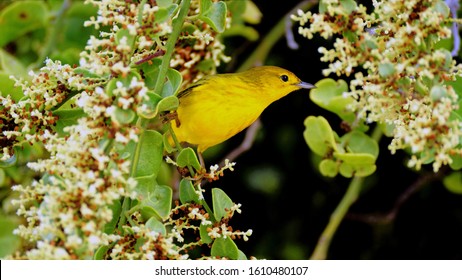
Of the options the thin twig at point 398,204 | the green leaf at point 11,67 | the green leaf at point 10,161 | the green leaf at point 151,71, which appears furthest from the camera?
the thin twig at point 398,204

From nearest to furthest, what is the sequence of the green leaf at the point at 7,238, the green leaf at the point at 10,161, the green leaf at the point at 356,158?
the green leaf at the point at 10,161 → the green leaf at the point at 356,158 → the green leaf at the point at 7,238

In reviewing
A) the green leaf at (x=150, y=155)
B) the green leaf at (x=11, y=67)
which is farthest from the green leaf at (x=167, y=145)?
the green leaf at (x=11, y=67)

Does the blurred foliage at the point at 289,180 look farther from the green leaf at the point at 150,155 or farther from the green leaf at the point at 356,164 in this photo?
the green leaf at the point at 150,155

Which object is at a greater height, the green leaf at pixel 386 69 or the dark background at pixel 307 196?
the green leaf at pixel 386 69

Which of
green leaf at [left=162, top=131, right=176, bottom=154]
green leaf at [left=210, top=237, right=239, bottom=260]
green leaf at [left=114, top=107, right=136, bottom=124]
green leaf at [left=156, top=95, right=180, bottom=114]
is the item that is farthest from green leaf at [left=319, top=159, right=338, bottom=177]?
green leaf at [left=114, top=107, right=136, bottom=124]

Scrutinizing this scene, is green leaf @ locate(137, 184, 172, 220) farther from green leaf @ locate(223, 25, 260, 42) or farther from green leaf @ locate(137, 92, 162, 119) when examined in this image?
green leaf @ locate(223, 25, 260, 42)

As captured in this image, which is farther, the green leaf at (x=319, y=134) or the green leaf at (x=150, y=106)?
the green leaf at (x=319, y=134)
